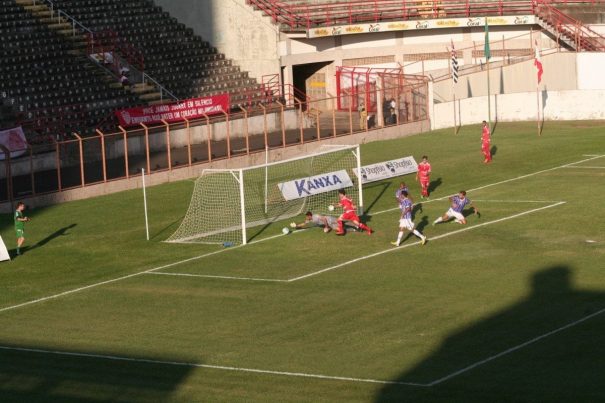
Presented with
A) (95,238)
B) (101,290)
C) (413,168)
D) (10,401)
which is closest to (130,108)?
(413,168)

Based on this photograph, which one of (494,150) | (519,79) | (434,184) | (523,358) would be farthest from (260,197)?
(519,79)

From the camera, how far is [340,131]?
55.0 meters

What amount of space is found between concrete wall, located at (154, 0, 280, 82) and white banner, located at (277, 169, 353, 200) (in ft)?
75.1

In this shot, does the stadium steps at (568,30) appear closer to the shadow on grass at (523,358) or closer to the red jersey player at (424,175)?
the red jersey player at (424,175)

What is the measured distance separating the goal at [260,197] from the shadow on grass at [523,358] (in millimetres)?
11566

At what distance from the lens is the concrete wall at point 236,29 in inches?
2478

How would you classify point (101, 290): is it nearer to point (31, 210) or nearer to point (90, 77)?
point (31, 210)

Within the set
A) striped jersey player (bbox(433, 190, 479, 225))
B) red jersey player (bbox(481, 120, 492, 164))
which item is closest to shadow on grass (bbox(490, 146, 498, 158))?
red jersey player (bbox(481, 120, 492, 164))

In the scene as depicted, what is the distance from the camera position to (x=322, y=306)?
2680 cm

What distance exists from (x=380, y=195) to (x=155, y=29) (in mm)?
24425

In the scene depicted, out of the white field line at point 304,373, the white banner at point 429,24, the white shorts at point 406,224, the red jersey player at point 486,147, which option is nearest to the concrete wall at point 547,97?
the white banner at point 429,24

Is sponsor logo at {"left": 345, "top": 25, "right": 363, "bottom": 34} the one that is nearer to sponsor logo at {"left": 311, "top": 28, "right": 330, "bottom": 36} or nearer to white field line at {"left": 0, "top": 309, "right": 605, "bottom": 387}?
sponsor logo at {"left": 311, "top": 28, "right": 330, "bottom": 36}

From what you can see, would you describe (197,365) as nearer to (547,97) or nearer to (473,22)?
(547,97)

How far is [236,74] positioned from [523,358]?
41948 millimetres
